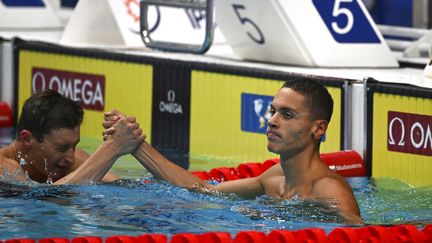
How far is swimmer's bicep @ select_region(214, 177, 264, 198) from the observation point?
540 cm

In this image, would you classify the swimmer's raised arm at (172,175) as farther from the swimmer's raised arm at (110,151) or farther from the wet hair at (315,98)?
the wet hair at (315,98)

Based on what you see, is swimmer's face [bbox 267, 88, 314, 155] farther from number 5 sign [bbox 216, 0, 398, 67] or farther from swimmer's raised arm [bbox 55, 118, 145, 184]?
number 5 sign [bbox 216, 0, 398, 67]

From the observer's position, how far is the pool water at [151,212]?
4.98 m

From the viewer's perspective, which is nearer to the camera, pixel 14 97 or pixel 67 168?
pixel 67 168

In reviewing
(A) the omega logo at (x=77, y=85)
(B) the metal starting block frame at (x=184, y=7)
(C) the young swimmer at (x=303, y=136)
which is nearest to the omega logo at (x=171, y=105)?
(B) the metal starting block frame at (x=184, y=7)

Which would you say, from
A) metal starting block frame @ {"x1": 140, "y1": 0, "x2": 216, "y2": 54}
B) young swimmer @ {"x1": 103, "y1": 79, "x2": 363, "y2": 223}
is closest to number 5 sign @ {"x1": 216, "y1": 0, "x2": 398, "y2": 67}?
metal starting block frame @ {"x1": 140, "y1": 0, "x2": 216, "y2": 54}

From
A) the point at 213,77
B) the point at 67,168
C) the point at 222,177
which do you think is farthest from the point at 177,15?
the point at 67,168

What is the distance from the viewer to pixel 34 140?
216 inches

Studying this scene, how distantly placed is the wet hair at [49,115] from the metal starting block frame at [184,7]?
247cm

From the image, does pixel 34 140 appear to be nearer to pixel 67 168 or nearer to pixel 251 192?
pixel 67 168

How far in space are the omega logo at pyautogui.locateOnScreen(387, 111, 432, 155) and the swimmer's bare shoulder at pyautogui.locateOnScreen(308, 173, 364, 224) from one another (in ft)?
5.65

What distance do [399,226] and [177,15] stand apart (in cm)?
433

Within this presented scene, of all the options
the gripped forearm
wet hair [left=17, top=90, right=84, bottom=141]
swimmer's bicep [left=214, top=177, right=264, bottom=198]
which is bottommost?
swimmer's bicep [left=214, top=177, right=264, bottom=198]

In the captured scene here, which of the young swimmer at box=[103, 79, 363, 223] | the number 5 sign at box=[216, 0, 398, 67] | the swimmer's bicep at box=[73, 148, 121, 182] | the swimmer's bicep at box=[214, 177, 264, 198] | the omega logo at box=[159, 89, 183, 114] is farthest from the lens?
the omega logo at box=[159, 89, 183, 114]
